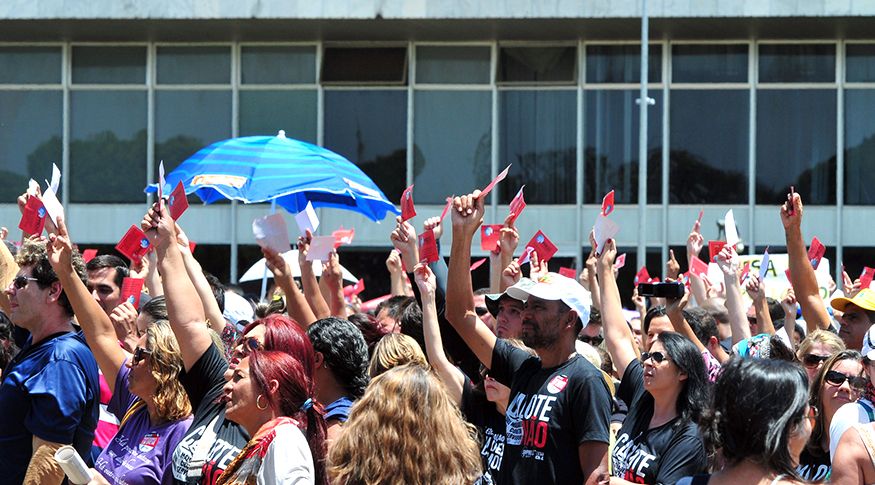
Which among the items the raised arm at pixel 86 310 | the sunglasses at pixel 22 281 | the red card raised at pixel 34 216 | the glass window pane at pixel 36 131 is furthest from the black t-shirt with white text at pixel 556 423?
the glass window pane at pixel 36 131

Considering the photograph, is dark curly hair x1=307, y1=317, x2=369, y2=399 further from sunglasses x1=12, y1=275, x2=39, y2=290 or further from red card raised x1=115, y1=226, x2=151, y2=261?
red card raised x1=115, y1=226, x2=151, y2=261

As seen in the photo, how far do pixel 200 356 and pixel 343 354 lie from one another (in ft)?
1.96

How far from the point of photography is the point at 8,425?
516cm

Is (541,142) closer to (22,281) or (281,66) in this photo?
(281,66)

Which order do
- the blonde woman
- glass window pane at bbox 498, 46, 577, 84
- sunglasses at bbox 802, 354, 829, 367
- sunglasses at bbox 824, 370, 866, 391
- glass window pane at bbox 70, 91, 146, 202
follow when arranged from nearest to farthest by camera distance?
the blonde woman, sunglasses at bbox 824, 370, 866, 391, sunglasses at bbox 802, 354, 829, 367, glass window pane at bbox 498, 46, 577, 84, glass window pane at bbox 70, 91, 146, 202

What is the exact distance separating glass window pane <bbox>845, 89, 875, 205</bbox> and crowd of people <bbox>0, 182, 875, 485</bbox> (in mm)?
16089

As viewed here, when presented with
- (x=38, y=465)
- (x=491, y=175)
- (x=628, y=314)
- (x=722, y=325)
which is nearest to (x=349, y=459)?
(x=38, y=465)

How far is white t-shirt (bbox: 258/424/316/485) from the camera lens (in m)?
3.73

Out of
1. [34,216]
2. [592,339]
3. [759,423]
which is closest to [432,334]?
[34,216]

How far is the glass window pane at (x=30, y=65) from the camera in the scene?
21.8 meters

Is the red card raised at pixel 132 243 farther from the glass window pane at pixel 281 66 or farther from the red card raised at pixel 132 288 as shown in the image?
the glass window pane at pixel 281 66

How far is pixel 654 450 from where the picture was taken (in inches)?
188

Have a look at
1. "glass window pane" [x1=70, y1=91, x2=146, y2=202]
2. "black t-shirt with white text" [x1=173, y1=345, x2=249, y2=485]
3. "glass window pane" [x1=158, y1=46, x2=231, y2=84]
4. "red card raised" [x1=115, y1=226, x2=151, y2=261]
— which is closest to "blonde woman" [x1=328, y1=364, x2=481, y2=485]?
"black t-shirt with white text" [x1=173, y1=345, x2=249, y2=485]

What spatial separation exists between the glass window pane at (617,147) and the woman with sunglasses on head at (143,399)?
1674 cm
